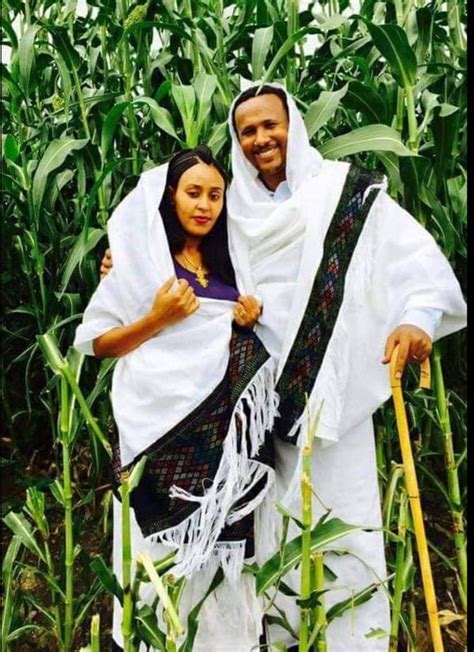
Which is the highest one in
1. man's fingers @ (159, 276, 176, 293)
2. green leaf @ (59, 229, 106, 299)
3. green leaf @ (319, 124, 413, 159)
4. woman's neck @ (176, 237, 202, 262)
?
green leaf @ (319, 124, 413, 159)

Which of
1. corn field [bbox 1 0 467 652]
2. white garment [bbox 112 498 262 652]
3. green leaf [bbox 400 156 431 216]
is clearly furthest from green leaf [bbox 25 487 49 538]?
green leaf [bbox 400 156 431 216]

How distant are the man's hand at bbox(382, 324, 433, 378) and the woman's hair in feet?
0.87

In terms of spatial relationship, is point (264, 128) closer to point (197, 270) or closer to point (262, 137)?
point (262, 137)

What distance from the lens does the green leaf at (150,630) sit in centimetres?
102

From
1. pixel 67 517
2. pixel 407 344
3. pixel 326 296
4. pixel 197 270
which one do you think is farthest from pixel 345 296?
pixel 67 517

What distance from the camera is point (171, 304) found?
1.10 m

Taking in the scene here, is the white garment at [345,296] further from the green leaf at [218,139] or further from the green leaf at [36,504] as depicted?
the green leaf at [36,504]

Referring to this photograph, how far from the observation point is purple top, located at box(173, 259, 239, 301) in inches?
45.0

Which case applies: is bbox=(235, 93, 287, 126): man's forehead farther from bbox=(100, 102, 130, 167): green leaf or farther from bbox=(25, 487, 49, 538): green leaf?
bbox=(25, 487, 49, 538): green leaf

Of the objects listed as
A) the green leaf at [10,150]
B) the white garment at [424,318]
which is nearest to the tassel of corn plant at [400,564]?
the white garment at [424,318]

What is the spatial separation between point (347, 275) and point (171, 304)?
0.92ft

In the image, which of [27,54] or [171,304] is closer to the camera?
[171,304]

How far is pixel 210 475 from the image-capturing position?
44.4 inches

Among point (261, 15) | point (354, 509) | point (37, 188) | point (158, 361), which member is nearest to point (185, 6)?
point (261, 15)
